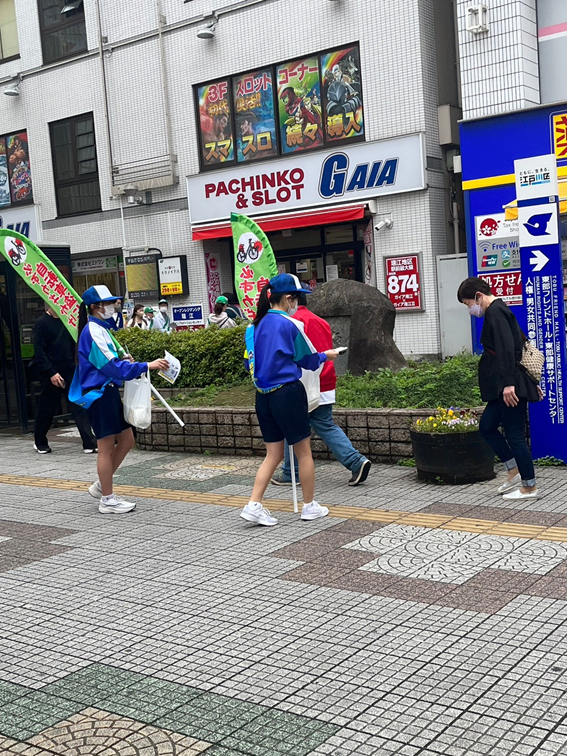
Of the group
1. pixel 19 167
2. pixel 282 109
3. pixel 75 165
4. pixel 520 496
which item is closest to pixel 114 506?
pixel 520 496

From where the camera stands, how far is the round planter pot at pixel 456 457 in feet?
24.6

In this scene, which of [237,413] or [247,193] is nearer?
[237,413]

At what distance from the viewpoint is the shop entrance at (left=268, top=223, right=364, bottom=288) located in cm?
1861

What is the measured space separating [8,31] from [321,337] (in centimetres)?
1926

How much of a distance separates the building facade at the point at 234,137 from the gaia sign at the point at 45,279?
8114 millimetres

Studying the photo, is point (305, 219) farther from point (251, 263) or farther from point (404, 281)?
point (251, 263)

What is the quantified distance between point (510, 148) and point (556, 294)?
767cm

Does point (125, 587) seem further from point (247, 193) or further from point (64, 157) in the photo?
point (64, 157)

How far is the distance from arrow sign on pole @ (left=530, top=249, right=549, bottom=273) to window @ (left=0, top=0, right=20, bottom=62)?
760 inches

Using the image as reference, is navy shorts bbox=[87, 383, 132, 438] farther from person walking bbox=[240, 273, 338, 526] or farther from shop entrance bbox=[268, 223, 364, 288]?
shop entrance bbox=[268, 223, 364, 288]

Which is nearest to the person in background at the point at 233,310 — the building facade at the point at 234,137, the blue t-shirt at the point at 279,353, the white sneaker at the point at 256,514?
the building facade at the point at 234,137

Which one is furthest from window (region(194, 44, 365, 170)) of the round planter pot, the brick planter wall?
the round planter pot

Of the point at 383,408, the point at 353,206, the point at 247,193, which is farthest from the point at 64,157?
the point at 383,408

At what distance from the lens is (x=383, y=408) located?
347 inches
